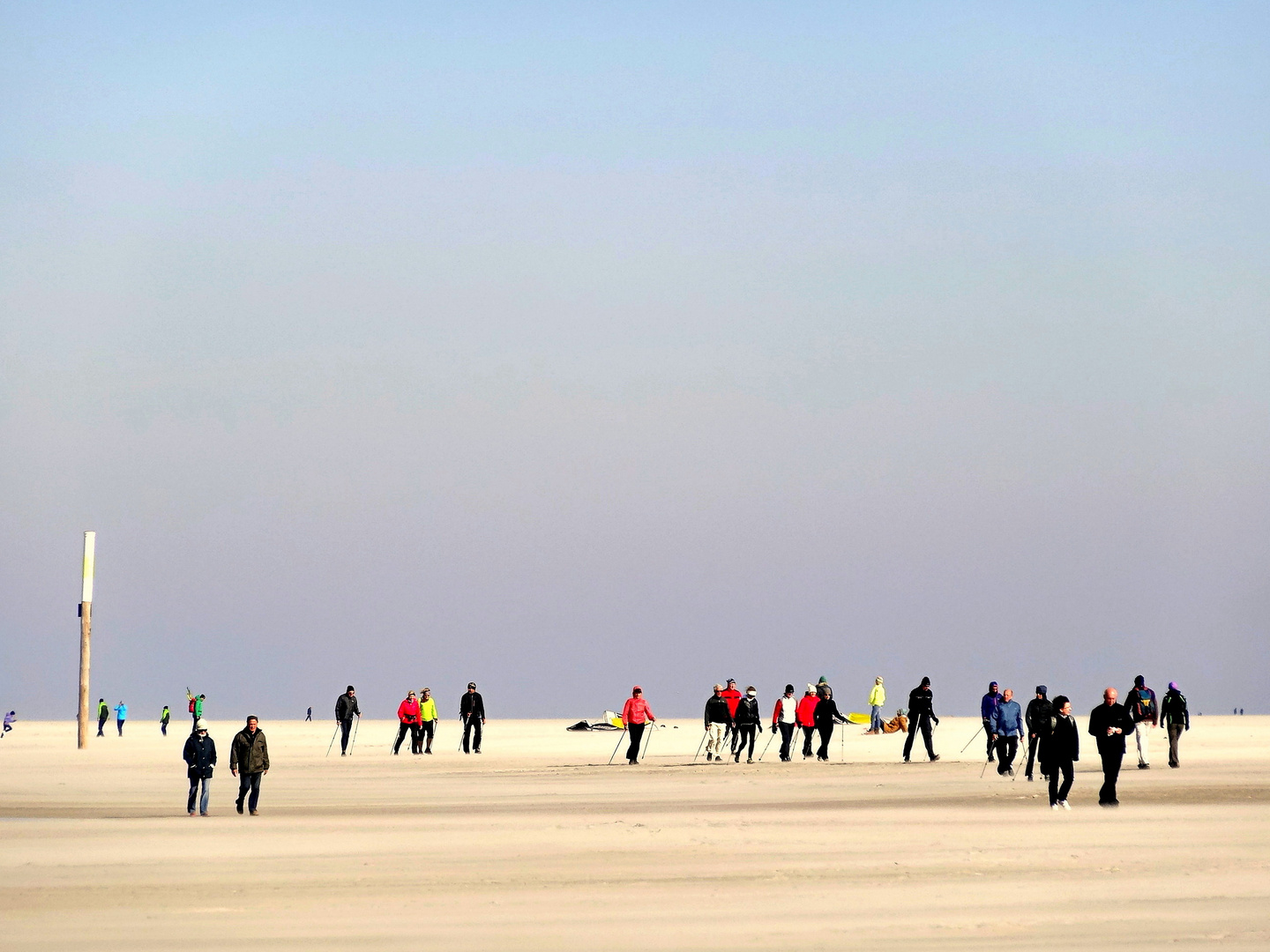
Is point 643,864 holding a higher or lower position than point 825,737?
lower

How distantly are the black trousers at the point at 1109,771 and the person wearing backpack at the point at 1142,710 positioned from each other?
7.83 meters

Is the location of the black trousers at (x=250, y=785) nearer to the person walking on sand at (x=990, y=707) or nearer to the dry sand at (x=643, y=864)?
the dry sand at (x=643, y=864)

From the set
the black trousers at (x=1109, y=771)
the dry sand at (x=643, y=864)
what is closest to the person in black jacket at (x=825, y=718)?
the dry sand at (x=643, y=864)

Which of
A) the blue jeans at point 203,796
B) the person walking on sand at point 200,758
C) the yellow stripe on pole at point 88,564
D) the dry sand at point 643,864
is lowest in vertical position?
the dry sand at point 643,864

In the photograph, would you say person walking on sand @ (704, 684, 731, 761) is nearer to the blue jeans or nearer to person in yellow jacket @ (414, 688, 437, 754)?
person in yellow jacket @ (414, 688, 437, 754)

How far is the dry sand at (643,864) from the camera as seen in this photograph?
41.7ft

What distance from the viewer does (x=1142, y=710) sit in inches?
1219

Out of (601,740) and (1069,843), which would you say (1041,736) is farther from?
(601,740)

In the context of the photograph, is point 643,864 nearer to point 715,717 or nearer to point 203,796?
point 203,796

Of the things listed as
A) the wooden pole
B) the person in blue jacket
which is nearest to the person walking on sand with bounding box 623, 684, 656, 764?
the person in blue jacket

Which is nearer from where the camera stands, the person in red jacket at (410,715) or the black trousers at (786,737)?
the black trousers at (786,737)

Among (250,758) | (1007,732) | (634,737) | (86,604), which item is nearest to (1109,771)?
(1007,732)

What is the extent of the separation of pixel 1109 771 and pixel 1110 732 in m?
0.65

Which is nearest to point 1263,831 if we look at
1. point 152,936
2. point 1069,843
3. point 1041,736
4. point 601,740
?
point 1069,843
